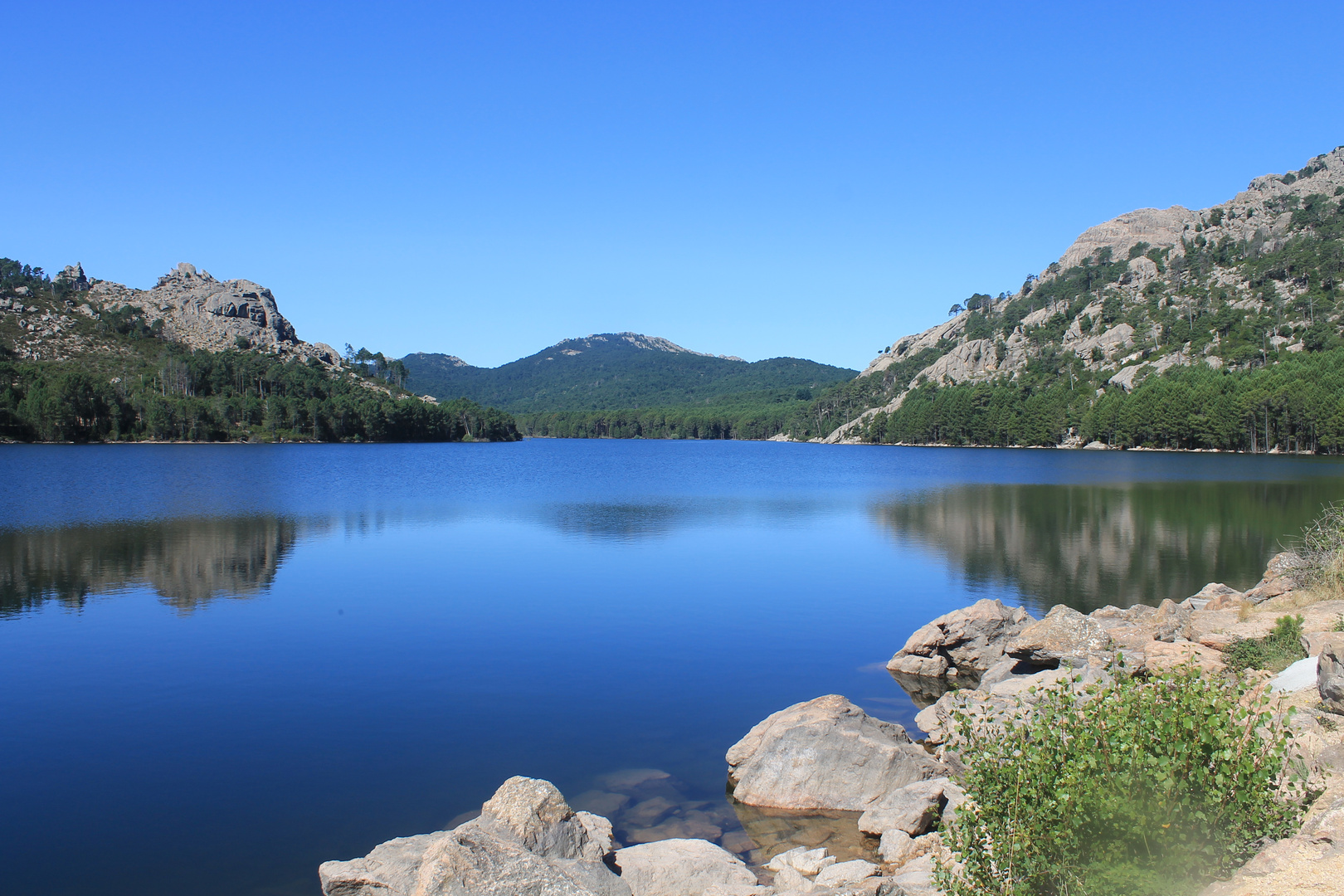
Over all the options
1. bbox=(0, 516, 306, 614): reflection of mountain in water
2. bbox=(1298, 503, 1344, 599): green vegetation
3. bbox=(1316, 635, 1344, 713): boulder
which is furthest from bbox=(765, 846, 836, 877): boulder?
bbox=(0, 516, 306, 614): reflection of mountain in water

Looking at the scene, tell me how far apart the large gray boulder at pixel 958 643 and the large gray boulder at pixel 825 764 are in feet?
19.6

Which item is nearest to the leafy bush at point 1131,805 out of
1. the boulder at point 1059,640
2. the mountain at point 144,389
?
the boulder at point 1059,640

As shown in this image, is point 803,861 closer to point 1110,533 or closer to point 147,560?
point 147,560

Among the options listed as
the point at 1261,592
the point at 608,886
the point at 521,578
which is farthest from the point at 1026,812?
the point at 521,578

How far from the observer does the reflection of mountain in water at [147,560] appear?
25.7m

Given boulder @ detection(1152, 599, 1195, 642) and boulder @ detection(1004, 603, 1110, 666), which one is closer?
boulder @ detection(1152, 599, 1195, 642)

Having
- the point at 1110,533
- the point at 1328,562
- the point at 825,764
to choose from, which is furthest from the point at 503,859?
the point at 1110,533

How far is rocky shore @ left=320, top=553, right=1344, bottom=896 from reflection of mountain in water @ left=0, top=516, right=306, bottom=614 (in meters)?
17.9

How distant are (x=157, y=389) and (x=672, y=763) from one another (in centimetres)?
17174

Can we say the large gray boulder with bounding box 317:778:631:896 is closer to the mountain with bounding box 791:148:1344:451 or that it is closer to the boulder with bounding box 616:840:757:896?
the boulder with bounding box 616:840:757:896

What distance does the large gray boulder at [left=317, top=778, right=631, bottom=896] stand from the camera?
7891mm

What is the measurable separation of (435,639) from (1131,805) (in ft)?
57.1

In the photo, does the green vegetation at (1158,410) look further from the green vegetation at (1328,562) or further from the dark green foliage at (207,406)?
the dark green foliage at (207,406)

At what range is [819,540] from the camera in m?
38.1
